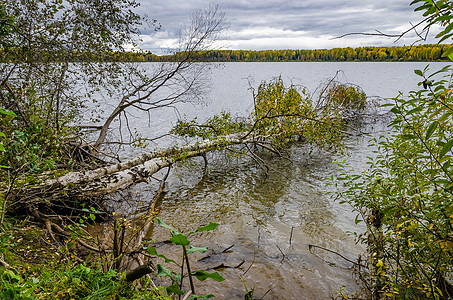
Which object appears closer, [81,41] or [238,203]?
[81,41]

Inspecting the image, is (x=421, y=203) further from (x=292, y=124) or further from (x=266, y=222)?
(x=292, y=124)

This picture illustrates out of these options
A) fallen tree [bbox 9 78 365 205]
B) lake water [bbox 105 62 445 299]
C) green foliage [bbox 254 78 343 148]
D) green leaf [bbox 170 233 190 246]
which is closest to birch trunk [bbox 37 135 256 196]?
fallen tree [bbox 9 78 365 205]

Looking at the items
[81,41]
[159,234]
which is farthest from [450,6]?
[81,41]

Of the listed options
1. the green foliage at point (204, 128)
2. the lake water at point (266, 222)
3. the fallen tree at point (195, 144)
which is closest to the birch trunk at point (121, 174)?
the fallen tree at point (195, 144)

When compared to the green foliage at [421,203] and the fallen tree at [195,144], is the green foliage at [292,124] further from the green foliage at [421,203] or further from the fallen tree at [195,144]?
the green foliage at [421,203]

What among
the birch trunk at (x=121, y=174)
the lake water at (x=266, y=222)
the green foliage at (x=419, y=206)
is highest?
the green foliage at (x=419, y=206)

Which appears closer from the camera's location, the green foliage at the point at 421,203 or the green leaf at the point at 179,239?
the green leaf at the point at 179,239

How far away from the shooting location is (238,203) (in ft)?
24.5

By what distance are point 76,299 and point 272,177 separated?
312 inches

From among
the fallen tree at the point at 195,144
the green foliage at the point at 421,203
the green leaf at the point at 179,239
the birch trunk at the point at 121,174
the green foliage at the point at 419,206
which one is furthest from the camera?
the birch trunk at the point at 121,174

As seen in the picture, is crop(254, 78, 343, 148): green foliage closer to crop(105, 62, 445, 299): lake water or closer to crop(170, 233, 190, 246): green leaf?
crop(105, 62, 445, 299): lake water

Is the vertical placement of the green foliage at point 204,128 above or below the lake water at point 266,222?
above

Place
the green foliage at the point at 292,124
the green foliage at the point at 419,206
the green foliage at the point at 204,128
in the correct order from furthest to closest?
the green foliage at the point at 292,124
the green foliage at the point at 204,128
the green foliage at the point at 419,206

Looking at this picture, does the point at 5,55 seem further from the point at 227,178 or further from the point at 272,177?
the point at 272,177
